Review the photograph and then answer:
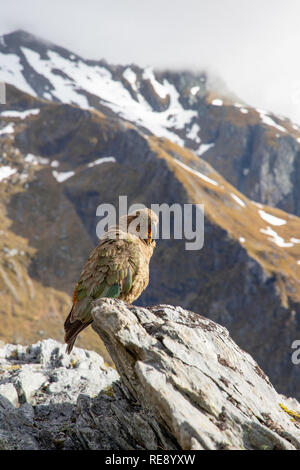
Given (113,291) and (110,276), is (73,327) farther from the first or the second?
(110,276)

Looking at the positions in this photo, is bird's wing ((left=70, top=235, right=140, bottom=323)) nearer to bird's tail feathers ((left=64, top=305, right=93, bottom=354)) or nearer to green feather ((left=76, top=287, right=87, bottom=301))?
green feather ((left=76, top=287, right=87, bottom=301))

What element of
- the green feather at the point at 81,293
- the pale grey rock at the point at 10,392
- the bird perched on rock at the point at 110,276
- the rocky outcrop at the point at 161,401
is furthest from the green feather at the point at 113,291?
the pale grey rock at the point at 10,392

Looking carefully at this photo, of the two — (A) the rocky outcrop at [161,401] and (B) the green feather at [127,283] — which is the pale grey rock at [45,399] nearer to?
(A) the rocky outcrop at [161,401]

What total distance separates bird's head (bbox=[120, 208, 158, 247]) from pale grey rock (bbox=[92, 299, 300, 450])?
253cm

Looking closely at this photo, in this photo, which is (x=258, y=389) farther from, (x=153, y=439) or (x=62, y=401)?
(x=62, y=401)

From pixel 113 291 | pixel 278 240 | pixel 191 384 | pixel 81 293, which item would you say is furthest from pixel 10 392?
pixel 278 240

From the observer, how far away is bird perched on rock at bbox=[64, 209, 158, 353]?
11547 mm

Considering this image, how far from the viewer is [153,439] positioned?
9242mm

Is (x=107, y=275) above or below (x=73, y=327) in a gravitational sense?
above

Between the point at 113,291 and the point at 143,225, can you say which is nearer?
the point at 113,291

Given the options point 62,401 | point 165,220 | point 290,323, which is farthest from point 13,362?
point 165,220

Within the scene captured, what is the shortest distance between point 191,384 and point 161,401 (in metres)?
0.91

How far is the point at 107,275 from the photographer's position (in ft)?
37.9

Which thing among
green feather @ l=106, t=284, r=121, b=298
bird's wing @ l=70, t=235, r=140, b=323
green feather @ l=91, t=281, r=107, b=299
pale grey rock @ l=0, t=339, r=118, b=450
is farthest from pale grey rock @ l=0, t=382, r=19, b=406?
green feather @ l=106, t=284, r=121, b=298
